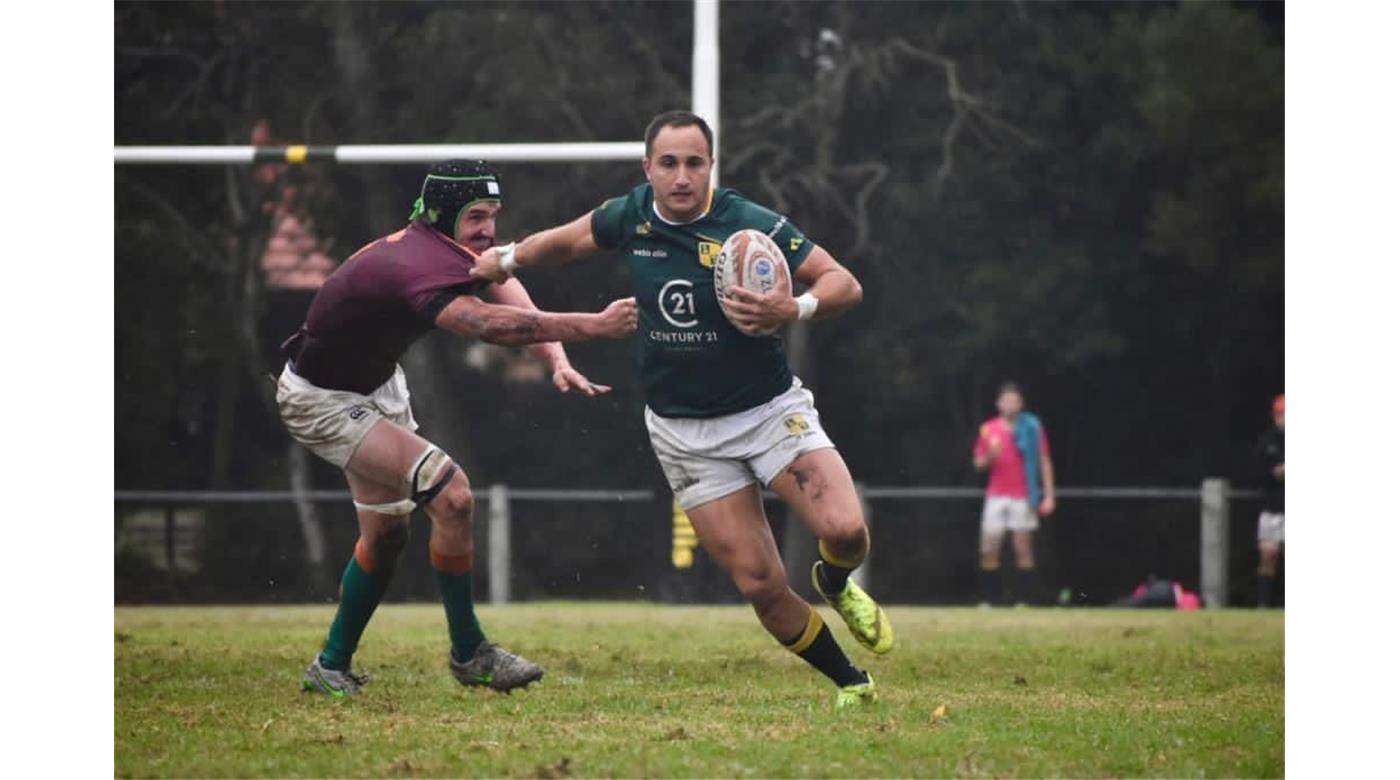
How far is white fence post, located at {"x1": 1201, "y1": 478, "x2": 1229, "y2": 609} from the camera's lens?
54.9ft

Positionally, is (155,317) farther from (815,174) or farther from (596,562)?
(815,174)

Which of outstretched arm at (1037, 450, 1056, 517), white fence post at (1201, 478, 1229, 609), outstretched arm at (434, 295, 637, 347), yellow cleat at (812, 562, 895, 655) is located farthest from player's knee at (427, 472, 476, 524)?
white fence post at (1201, 478, 1229, 609)

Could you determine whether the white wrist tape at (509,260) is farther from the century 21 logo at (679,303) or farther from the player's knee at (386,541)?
the player's knee at (386,541)

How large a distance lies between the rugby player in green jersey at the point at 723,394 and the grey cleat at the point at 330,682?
1491mm

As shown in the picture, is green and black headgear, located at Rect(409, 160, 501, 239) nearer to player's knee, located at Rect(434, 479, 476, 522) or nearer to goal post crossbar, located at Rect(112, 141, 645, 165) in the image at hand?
player's knee, located at Rect(434, 479, 476, 522)

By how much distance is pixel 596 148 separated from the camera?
1080 centimetres

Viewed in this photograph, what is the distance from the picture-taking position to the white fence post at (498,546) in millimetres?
16375

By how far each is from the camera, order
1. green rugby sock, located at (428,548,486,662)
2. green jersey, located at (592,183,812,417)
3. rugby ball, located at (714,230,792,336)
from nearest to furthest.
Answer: rugby ball, located at (714,230,792,336)
green jersey, located at (592,183,812,417)
green rugby sock, located at (428,548,486,662)

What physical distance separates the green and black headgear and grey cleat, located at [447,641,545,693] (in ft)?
5.19

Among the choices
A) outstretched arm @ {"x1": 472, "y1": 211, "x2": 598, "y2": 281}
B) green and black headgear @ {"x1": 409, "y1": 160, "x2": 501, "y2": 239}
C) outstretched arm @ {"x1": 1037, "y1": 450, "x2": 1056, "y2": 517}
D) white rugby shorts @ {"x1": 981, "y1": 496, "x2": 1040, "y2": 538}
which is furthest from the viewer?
white rugby shorts @ {"x1": 981, "y1": 496, "x2": 1040, "y2": 538}

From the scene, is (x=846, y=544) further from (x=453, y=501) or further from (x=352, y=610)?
(x=352, y=610)

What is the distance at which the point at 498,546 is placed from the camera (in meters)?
16.5

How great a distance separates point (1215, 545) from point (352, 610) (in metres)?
10.2
